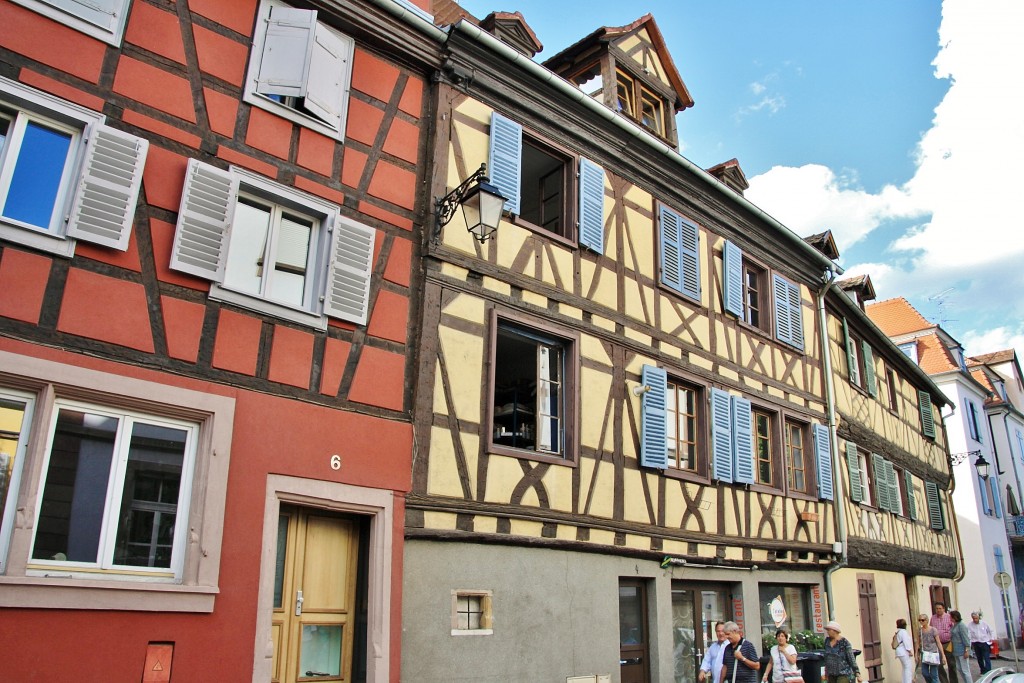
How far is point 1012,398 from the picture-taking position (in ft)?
118

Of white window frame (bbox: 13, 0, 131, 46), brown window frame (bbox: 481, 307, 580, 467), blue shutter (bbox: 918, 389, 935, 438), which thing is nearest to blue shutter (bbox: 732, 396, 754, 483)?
brown window frame (bbox: 481, 307, 580, 467)

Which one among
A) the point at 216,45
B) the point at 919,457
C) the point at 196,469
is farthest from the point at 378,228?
the point at 919,457

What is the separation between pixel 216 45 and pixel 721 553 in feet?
29.2

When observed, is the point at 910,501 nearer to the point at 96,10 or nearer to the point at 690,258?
the point at 690,258

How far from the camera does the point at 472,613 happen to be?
8.22 meters

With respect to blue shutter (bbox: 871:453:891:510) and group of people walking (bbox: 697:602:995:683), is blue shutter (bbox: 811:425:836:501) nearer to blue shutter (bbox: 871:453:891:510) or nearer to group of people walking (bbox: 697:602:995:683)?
group of people walking (bbox: 697:602:995:683)

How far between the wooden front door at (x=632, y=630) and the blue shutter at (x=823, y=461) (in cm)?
517

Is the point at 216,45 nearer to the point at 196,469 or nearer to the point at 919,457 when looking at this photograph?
the point at 196,469

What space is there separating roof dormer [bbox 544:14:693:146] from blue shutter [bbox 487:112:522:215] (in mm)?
2869

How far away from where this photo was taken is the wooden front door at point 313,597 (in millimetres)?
7012

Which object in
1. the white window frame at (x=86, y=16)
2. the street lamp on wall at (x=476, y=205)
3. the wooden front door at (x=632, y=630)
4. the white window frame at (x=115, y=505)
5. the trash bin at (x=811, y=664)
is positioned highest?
the white window frame at (x=86, y=16)

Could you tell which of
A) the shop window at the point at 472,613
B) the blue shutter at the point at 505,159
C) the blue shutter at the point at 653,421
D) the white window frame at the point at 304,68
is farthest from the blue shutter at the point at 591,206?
the shop window at the point at 472,613

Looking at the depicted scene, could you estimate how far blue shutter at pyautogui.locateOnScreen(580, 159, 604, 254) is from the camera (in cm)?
1058

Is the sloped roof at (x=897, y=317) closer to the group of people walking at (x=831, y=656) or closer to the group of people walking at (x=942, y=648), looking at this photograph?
the group of people walking at (x=942, y=648)
